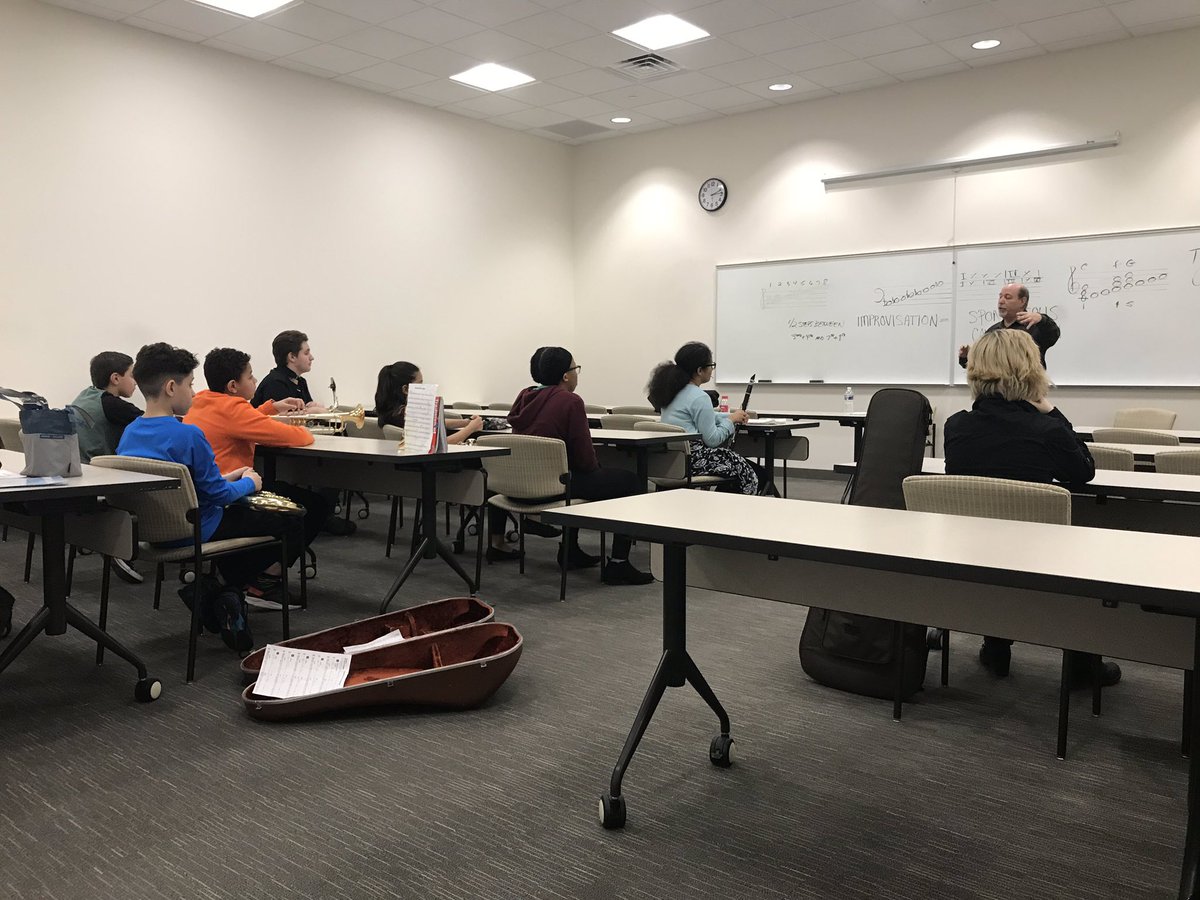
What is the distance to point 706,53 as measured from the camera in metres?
7.00

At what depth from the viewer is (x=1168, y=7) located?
612 cm

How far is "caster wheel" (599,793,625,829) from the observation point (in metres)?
2.04

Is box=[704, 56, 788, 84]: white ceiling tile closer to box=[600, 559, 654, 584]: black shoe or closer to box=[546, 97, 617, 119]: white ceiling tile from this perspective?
box=[546, 97, 617, 119]: white ceiling tile

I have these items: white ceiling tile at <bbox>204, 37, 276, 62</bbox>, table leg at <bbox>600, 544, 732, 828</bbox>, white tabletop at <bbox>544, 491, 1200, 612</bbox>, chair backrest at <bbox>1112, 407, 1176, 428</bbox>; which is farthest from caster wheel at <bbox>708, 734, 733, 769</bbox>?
white ceiling tile at <bbox>204, 37, 276, 62</bbox>

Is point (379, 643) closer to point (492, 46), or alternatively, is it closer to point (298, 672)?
point (298, 672)

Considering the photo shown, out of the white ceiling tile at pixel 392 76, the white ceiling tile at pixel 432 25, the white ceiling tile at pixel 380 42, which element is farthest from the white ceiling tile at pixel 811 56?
the white ceiling tile at pixel 392 76

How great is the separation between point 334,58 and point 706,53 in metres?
2.94

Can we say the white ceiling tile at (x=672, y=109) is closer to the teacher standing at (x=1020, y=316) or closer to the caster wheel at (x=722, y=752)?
the teacher standing at (x=1020, y=316)

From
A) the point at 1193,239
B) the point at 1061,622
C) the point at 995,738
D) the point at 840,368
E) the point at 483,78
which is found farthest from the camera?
the point at 840,368

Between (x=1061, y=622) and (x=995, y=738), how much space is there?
0.95m

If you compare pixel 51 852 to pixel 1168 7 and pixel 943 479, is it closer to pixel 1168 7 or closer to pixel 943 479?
pixel 943 479

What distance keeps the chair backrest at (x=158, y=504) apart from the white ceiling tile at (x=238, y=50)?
16.3ft

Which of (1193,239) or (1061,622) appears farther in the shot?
(1193,239)

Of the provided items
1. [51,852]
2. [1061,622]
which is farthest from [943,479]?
[51,852]
